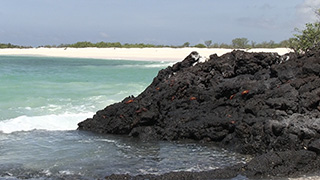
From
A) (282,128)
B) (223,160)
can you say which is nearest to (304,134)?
(282,128)

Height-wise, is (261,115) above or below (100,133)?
above

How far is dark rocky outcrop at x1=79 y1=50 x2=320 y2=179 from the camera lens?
24.9ft

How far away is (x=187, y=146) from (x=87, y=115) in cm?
524

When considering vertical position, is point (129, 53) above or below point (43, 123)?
above

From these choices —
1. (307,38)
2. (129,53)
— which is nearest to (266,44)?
(129,53)

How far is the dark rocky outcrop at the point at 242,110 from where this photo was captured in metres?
7.60

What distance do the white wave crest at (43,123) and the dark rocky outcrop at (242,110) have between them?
1.27m

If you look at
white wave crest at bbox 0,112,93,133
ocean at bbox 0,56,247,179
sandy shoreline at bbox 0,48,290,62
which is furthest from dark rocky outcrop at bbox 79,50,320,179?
sandy shoreline at bbox 0,48,290,62

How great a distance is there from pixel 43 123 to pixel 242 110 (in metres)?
6.04

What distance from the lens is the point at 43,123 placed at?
474 inches

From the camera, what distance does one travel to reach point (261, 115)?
8.74 meters

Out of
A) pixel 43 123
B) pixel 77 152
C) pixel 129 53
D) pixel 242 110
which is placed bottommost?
pixel 43 123

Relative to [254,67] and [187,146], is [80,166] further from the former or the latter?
[254,67]

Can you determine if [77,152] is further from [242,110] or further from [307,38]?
[307,38]
